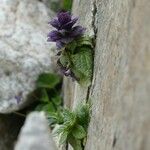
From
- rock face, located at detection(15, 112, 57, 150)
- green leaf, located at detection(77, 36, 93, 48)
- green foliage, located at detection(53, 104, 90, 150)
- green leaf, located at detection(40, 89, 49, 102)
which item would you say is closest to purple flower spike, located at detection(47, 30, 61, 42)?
green leaf, located at detection(77, 36, 93, 48)

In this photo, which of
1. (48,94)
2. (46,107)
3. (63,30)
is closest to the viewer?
(63,30)

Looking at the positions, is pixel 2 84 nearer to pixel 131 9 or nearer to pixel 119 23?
pixel 119 23

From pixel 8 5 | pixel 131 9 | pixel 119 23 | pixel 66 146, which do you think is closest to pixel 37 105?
pixel 8 5

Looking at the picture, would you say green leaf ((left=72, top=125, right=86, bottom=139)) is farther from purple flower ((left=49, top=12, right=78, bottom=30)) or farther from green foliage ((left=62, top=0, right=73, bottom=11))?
green foliage ((left=62, top=0, right=73, bottom=11))

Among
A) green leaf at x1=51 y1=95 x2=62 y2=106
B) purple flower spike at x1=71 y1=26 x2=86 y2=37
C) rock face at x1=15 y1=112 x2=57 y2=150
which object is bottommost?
green leaf at x1=51 y1=95 x2=62 y2=106

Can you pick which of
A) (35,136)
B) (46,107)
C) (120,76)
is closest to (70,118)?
(120,76)

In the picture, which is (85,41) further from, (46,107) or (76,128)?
(46,107)
